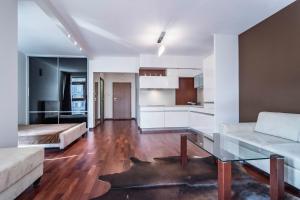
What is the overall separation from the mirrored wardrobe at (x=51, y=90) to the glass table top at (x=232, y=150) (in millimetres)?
4909

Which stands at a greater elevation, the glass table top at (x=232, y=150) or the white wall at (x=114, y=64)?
the white wall at (x=114, y=64)

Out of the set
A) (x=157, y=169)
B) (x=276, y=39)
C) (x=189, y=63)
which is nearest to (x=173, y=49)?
(x=189, y=63)

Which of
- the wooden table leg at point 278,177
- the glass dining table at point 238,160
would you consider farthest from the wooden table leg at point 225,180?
the wooden table leg at point 278,177

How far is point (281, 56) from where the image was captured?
335cm

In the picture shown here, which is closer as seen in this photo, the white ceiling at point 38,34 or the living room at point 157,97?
the living room at point 157,97

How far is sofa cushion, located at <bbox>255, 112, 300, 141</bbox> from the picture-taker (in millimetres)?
2662

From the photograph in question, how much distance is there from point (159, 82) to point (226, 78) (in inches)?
98.9

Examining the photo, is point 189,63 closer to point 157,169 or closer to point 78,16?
point 78,16

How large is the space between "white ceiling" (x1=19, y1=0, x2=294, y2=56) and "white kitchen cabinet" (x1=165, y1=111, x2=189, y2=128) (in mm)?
2156

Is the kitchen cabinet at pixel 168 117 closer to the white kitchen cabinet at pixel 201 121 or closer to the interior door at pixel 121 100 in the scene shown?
the white kitchen cabinet at pixel 201 121

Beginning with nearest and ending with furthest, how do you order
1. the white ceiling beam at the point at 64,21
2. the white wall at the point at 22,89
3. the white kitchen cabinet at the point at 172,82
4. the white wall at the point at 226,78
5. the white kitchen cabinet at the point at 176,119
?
the white ceiling beam at the point at 64,21
the white wall at the point at 226,78
the white wall at the point at 22,89
the white kitchen cabinet at the point at 176,119
the white kitchen cabinet at the point at 172,82

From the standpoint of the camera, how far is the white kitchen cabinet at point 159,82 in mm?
6555

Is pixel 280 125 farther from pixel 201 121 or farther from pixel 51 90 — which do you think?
pixel 51 90

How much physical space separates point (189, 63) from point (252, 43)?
8.87 feet
